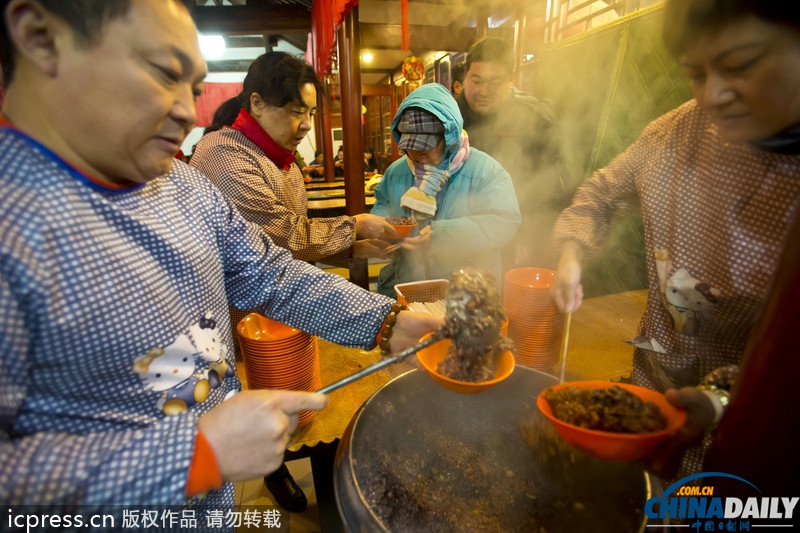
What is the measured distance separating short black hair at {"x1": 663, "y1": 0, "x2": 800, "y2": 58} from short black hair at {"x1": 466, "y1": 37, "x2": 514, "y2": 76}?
8.65 feet

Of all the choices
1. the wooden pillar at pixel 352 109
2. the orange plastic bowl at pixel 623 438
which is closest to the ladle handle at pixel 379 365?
the orange plastic bowl at pixel 623 438

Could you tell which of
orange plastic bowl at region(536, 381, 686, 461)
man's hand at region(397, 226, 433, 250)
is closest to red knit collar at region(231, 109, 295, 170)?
man's hand at region(397, 226, 433, 250)

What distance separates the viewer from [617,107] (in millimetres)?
3945

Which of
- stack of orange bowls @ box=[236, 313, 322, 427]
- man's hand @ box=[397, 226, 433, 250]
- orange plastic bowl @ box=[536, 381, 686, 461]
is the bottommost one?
stack of orange bowls @ box=[236, 313, 322, 427]

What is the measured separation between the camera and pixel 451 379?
A: 4.52 feet

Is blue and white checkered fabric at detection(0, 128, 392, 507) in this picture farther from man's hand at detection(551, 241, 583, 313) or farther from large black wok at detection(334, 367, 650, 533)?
man's hand at detection(551, 241, 583, 313)

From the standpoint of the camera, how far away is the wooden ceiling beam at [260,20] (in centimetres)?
720

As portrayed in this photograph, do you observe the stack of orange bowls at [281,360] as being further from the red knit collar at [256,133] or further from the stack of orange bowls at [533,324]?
the red knit collar at [256,133]

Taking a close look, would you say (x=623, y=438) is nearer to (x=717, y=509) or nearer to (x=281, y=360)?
(x=717, y=509)

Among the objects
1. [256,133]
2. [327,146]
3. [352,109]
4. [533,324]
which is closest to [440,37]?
[352,109]

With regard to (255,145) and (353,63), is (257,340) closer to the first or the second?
(255,145)

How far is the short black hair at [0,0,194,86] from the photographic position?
2.86 feet

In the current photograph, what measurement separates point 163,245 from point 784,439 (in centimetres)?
147

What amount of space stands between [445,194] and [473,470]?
6.76ft
